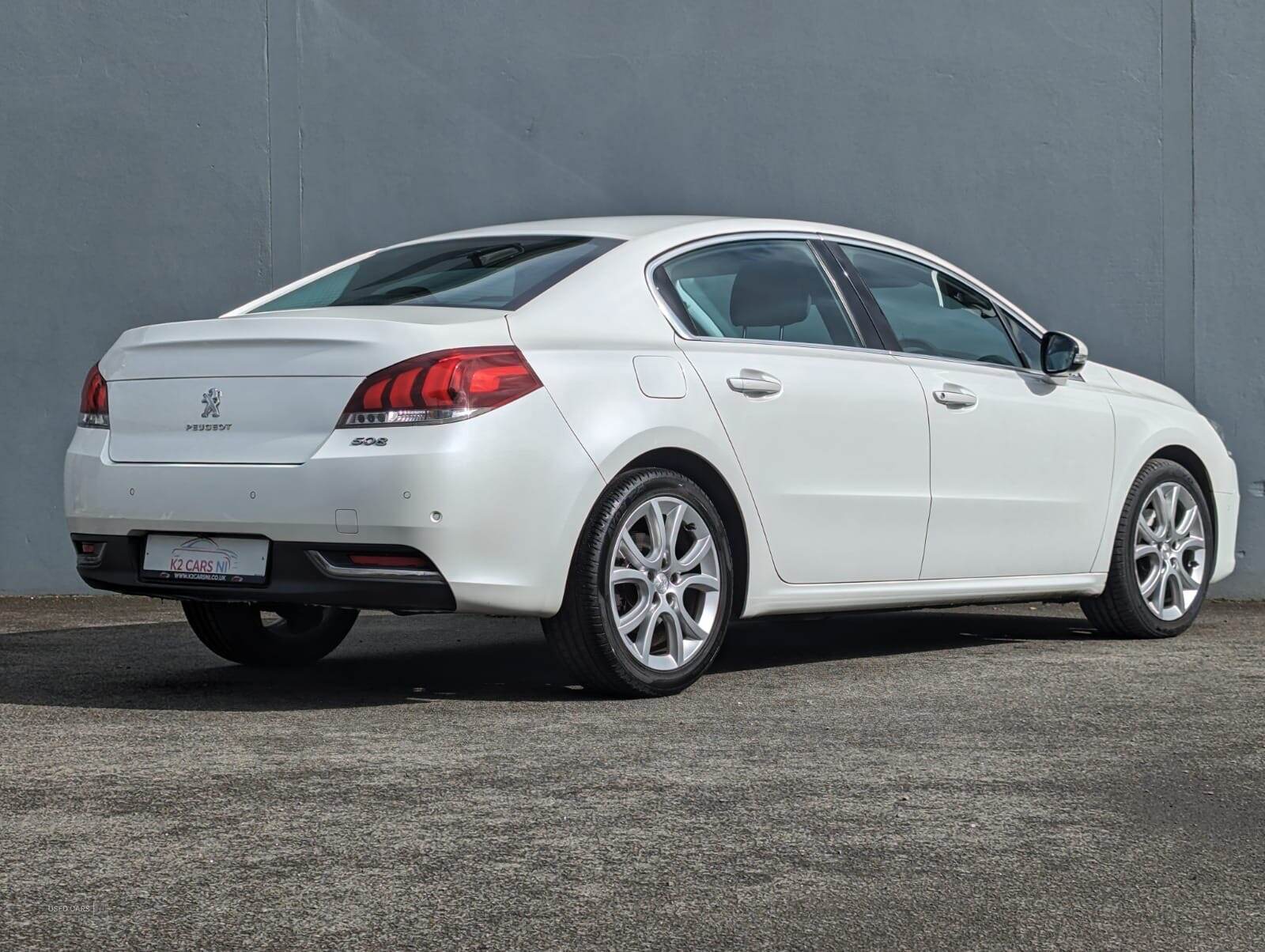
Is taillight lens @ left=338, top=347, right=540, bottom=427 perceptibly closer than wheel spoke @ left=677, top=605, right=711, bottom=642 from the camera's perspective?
Yes

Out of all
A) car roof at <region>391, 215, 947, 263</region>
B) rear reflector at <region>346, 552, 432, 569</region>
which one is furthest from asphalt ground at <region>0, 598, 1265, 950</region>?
car roof at <region>391, 215, 947, 263</region>

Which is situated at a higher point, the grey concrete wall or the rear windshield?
the grey concrete wall

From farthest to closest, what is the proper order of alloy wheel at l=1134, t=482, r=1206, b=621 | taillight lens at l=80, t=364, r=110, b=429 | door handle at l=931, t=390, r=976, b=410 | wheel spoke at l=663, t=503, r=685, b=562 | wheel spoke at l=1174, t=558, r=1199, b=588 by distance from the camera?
1. wheel spoke at l=1174, t=558, r=1199, b=588
2. alloy wheel at l=1134, t=482, r=1206, b=621
3. door handle at l=931, t=390, r=976, b=410
4. taillight lens at l=80, t=364, r=110, b=429
5. wheel spoke at l=663, t=503, r=685, b=562

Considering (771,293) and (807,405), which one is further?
(771,293)

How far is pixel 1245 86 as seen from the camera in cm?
932

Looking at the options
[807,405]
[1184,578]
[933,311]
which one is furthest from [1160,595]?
[807,405]

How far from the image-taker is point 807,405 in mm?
5855

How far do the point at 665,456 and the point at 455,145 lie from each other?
473 cm

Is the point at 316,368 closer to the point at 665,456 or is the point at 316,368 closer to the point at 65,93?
the point at 665,456

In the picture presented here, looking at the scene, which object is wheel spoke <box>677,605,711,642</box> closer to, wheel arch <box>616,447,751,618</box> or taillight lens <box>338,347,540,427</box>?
wheel arch <box>616,447,751,618</box>

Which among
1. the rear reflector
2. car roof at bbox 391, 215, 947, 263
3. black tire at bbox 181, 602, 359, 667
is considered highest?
car roof at bbox 391, 215, 947, 263

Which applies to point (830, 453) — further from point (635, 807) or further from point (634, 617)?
point (635, 807)

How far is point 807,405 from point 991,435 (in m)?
1.04

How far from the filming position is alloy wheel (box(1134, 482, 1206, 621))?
7.25m
